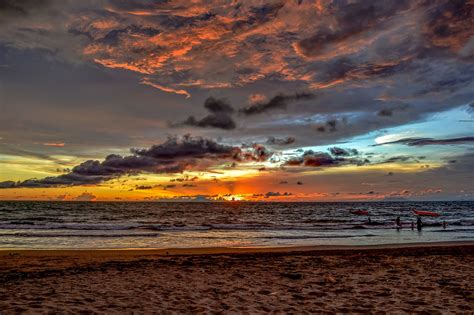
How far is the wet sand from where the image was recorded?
30.6 feet

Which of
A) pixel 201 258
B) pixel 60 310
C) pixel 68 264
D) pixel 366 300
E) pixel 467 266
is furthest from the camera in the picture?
pixel 201 258

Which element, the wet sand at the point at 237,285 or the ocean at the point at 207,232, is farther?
the ocean at the point at 207,232

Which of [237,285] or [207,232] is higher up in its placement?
[237,285]

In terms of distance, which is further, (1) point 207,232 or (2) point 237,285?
(1) point 207,232

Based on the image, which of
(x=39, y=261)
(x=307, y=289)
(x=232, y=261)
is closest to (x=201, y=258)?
(x=232, y=261)

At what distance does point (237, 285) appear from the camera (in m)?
12.1

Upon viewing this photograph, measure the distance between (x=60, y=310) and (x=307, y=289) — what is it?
6.79m

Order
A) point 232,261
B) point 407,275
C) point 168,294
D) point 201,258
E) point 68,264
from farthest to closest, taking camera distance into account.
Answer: point 201,258 → point 232,261 → point 68,264 → point 407,275 → point 168,294

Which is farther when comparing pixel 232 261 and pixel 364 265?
pixel 232 261

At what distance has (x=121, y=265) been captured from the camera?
16391 millimetres

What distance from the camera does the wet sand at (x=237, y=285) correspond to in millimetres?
9312

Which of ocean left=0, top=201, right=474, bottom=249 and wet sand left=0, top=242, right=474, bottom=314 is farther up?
wet sand left=0, top=242, right=474, bottom=314

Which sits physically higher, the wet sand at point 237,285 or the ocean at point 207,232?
the wet sand at point 237,285

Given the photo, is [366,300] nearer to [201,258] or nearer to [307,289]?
[307,289]
